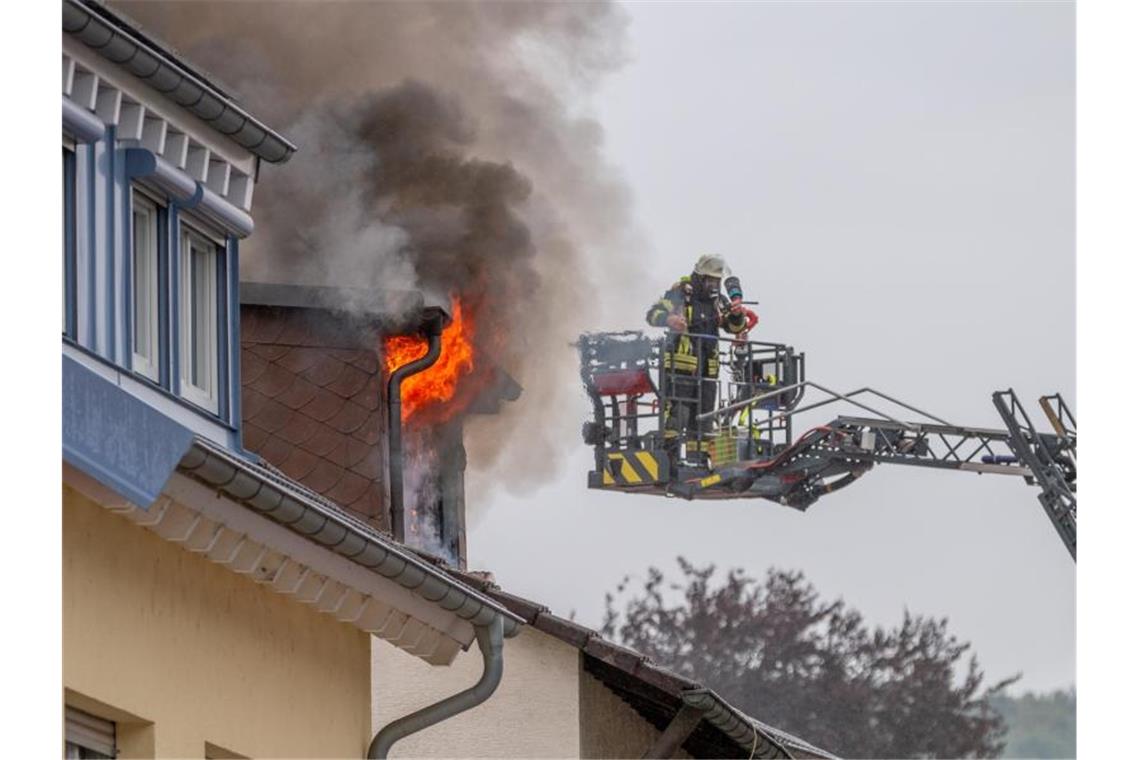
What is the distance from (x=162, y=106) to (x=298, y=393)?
A: 344 inches

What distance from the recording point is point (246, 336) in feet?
63.8

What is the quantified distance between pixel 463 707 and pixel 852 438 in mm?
14846

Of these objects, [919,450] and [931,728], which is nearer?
[919,450]

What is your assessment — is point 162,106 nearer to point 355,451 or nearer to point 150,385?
point 150,385

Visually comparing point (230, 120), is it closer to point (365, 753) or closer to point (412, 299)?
point (365, 753)

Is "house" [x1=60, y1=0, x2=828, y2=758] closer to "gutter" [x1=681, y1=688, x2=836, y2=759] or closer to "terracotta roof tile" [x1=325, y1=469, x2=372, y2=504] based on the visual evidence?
"gutter" [x1=681, y1=688, x2=836, y2=759]

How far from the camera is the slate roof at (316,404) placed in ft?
62.8

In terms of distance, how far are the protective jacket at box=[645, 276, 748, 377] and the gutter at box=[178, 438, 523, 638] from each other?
1358 centimetres

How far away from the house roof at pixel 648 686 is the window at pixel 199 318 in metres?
3.90

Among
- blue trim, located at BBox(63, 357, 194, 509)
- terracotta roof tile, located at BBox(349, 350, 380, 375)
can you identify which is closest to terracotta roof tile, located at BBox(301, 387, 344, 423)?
terracotta roof tile, located at BBox(349, 350, 380, 375)

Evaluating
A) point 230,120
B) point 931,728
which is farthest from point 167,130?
point 931,728

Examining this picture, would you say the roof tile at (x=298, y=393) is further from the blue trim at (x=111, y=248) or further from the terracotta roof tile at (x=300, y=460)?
the blue trim at (x=111, y=248)

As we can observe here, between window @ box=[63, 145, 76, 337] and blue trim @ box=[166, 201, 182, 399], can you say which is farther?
blue trim @ box=[166, 201, 182, 399]

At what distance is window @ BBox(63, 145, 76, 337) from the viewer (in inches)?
379
